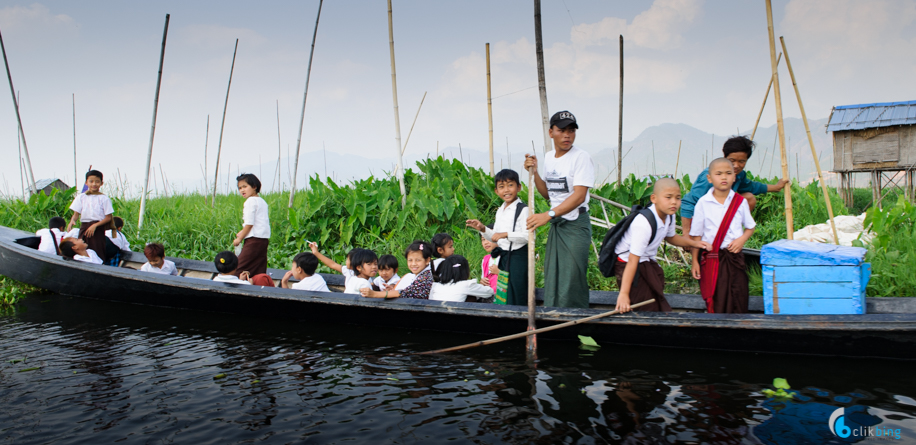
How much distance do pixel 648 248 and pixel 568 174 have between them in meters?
0.68

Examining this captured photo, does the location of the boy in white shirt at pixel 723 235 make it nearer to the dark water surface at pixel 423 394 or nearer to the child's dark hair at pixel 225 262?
the dark water surface at pixel 423 394

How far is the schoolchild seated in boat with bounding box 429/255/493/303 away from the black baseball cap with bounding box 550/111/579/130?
55.8 inches

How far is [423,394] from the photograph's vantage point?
2949 millimetres

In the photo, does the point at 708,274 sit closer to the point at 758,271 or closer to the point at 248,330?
the point at 758,271

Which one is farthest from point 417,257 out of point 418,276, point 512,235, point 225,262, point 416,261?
point 225,262

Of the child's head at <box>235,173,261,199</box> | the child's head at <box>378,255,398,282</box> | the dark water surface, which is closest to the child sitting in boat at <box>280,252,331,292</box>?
the child's head at <box>378,255,398,282</box>

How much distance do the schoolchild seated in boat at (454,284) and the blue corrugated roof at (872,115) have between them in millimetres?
13010

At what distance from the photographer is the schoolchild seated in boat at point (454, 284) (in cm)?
417

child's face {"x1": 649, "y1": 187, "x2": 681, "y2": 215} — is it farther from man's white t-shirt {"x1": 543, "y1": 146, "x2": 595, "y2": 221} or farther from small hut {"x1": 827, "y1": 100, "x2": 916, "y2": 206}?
small hut {"x1": 827, "y1": 100, "x2": 916, "y2": 206}

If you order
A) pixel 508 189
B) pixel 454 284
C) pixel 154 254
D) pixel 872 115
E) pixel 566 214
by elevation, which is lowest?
pixel 454 284

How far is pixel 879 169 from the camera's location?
41.5 ft

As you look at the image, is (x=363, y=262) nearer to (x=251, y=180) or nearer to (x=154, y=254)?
(x=251, y=180)

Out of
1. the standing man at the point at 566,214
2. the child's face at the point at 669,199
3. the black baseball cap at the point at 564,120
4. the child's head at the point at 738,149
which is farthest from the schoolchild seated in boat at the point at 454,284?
the child's head at the point at 738,149

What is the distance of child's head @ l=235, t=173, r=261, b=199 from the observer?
16.9 feet
